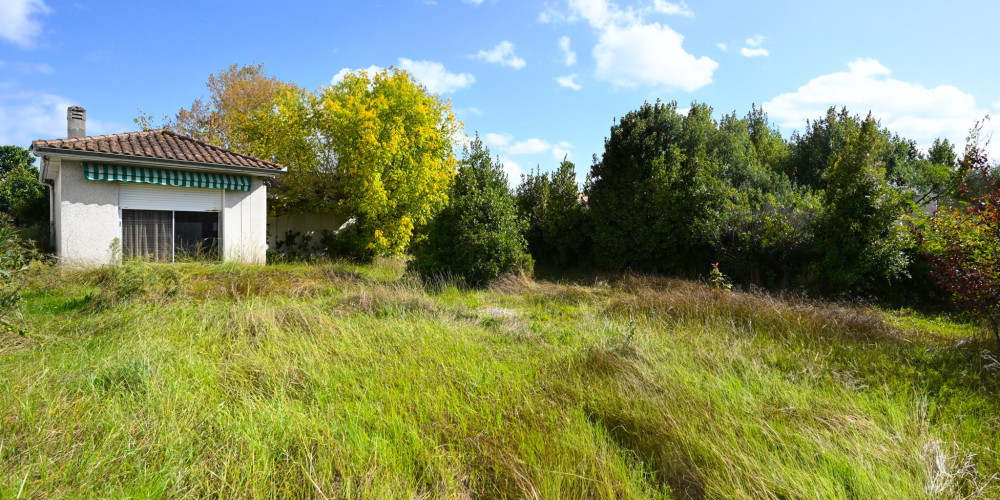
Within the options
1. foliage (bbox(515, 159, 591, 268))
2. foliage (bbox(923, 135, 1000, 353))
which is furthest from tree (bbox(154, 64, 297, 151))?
foliage (bbox(923, 135, 1000, 353))

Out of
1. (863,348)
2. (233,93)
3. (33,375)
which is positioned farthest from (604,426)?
(233,93)

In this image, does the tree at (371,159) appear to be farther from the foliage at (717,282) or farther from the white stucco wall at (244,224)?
the foliage at (717,282)

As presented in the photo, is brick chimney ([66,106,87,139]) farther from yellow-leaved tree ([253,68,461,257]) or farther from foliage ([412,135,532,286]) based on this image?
foliage ([412,135,532,286])

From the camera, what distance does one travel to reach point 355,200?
16109 millimetres

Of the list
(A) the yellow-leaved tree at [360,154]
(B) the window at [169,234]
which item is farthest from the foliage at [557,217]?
(B) the window at [169,234]

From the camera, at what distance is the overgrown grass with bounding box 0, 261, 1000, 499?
8.70 feet

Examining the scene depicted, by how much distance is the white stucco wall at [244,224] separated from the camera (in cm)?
1264

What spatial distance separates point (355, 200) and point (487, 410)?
45.4ft

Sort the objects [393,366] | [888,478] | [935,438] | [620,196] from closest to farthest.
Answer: [888,478], [935,438], [393,366], [620,196]

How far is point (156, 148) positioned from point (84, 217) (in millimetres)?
2341

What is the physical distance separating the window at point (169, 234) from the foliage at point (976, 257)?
48.5 feet

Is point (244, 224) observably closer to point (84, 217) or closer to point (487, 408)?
point (84, 217)

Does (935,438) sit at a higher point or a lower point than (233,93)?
lower

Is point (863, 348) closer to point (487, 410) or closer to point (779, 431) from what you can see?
point (779, 431)
